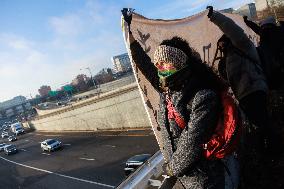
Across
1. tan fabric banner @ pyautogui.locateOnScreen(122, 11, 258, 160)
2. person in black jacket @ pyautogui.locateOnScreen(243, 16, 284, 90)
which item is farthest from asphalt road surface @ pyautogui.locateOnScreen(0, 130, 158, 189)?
person in black jacket @ pyautogui.locateOnScreen(243, 16, 284, 90)

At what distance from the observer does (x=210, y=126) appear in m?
2.36

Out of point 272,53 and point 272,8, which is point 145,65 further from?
point 272,8

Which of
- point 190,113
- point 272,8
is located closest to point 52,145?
point 272,8

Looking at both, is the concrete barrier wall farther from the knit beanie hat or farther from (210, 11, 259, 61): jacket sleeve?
the knit beanie hat

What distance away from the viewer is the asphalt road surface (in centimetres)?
2477

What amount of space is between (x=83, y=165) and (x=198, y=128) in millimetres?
29440

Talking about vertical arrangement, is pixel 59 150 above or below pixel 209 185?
below

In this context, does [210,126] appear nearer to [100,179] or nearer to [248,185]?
[248,185]

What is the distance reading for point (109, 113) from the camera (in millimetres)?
41375

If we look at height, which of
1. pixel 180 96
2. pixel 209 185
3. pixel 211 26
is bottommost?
pixel 209 185

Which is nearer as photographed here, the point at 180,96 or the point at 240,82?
the point at 180,96

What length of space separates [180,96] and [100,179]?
22.1 metres

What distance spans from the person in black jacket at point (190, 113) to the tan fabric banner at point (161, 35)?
187 cm

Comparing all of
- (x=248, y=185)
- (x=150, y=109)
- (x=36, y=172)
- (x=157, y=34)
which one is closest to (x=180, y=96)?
(x=248, y=185)
